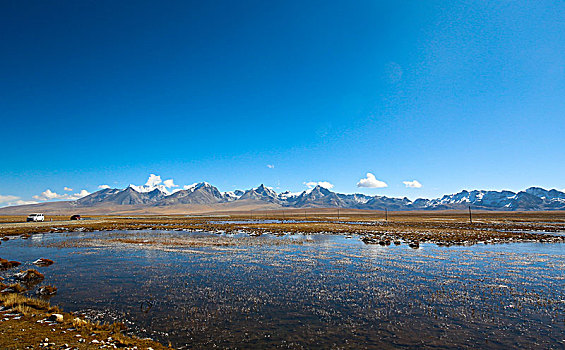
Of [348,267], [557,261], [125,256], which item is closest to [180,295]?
[348,267]

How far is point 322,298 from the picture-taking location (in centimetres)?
1661

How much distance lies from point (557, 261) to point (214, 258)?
111 ft

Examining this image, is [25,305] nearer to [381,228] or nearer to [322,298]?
[322,298]

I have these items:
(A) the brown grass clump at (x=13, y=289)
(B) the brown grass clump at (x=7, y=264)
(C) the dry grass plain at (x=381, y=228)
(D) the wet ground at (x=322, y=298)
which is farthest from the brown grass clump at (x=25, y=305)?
(C) the dry grass plain at (x=381, y=228)

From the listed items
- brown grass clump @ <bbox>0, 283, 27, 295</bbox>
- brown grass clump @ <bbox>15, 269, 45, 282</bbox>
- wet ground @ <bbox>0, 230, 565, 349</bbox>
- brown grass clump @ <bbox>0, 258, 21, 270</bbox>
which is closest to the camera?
wet ground @ <bbox>0, 230, 565, 349</bbox>

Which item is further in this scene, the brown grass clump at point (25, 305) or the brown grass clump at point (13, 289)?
the brown grass clump at point (13, 289)

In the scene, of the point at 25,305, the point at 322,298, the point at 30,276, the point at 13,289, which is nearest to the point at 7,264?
the point at 30,276

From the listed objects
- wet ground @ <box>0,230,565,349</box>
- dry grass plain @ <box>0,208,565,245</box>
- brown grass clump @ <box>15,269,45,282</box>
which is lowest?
dry grass plain @ <box>0,208,565,245</box>

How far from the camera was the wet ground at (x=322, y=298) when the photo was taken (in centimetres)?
1191

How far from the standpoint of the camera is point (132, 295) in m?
16.9

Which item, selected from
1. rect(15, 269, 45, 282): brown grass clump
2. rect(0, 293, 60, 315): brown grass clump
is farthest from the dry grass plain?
rect(0, 293, 60, 315): brown grass clump

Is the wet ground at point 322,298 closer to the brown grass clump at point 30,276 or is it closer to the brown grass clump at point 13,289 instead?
the brown grass clump at point 30,276

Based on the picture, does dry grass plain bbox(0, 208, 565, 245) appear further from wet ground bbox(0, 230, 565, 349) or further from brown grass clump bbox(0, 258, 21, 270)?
brown grass clump bbox(0, 258, 21, 270)

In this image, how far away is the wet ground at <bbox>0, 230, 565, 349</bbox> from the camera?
39.1 ft
